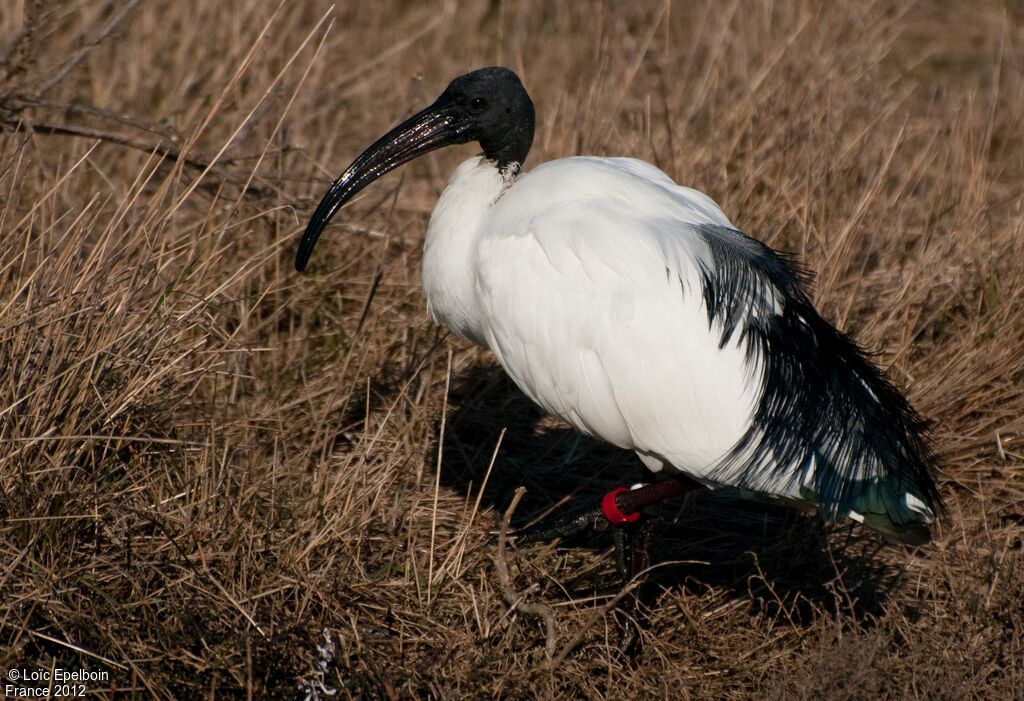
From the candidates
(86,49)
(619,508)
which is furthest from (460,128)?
(86,49)

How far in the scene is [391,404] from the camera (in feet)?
15.0

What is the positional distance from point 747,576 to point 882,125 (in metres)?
3.29

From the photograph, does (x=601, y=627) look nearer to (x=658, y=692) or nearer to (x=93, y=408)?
(x=658, y=692)

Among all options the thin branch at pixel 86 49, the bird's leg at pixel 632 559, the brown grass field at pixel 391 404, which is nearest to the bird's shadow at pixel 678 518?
the brown grass field at pixel 391 404

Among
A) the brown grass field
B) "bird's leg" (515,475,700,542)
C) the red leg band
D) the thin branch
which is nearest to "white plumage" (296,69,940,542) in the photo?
"bird's leg" (515,475,700,542)

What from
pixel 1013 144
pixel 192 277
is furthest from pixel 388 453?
pixel 1013 144

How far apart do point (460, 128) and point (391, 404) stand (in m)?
1.21

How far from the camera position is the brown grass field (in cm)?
326

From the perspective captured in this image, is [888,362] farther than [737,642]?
Yes

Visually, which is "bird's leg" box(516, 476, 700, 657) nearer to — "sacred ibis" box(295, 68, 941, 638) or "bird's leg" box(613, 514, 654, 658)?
"bird's leg" box(613, 514, 654, 658)

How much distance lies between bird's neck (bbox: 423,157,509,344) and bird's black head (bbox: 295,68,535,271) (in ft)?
0.29

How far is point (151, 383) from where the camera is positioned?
3.57 meters

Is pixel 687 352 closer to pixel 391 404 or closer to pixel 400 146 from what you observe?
pixel 400 146

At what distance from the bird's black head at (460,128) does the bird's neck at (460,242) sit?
0.29 ft
